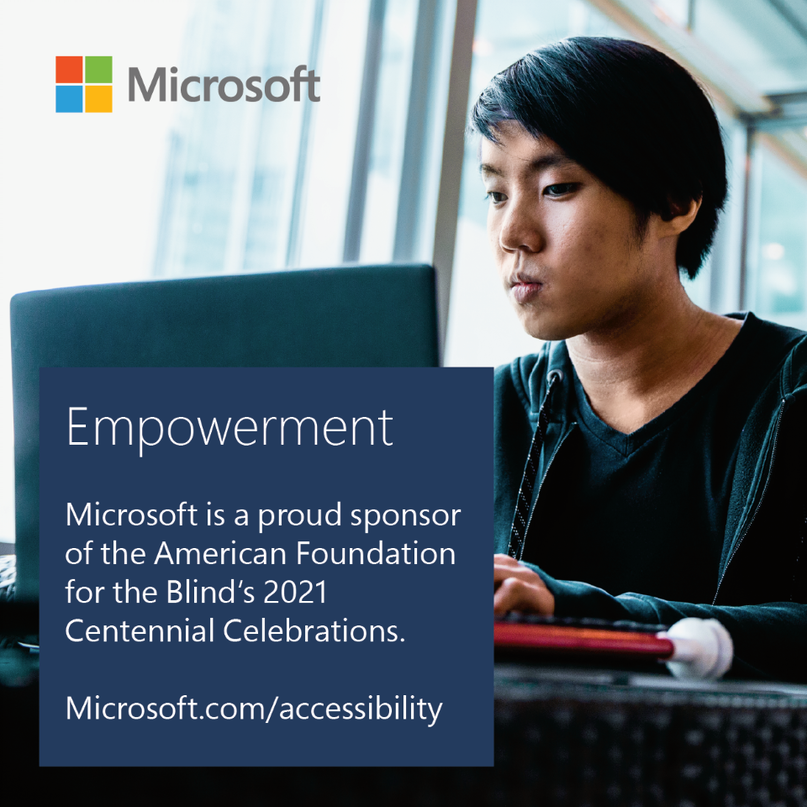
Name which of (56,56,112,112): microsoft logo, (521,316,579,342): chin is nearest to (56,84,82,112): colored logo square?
(56,56,112,112): microsoft logo

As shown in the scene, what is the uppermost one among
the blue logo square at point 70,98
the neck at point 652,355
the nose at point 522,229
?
the blue logo square at point 70,98

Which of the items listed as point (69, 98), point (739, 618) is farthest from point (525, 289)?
point (69, 98)

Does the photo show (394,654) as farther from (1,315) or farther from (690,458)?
(1,315)

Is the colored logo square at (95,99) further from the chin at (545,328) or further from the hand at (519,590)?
the hand at (519,590)

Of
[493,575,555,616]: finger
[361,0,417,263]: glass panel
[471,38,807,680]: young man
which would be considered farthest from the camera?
[361,0,417,263]: glass panel

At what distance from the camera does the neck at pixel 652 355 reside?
110 cm

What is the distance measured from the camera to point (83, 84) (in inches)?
60.8

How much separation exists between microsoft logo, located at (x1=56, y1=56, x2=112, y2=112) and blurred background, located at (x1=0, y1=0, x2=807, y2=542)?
2cm

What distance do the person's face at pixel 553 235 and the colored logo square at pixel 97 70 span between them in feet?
2.88

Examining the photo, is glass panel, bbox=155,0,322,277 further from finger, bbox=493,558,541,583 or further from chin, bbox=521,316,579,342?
finger, bbox=493,558,541,583

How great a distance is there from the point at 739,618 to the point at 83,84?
1.44 meters

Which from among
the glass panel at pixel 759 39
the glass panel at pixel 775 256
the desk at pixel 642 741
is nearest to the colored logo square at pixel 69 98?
the desk at pixel 642 741

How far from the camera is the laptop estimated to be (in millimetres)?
501

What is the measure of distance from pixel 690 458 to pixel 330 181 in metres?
1.24
